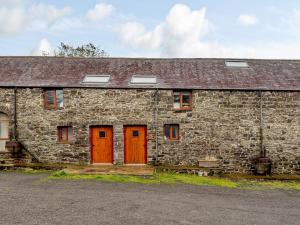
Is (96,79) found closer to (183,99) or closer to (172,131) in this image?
(183,99)

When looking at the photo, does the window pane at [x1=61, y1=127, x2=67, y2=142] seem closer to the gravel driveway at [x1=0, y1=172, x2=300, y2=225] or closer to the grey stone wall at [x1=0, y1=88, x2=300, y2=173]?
the grey stone wall at [x1=0, y1=88, x2=300, y2=173]

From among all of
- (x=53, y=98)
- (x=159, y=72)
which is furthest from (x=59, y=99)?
(x=159, y=72)

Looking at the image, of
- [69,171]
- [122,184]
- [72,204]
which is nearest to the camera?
[72,204]

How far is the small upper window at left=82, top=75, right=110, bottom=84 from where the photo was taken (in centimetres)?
1544

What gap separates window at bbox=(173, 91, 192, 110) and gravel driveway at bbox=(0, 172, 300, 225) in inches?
198

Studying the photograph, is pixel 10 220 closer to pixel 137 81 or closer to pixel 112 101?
pixel 112 101

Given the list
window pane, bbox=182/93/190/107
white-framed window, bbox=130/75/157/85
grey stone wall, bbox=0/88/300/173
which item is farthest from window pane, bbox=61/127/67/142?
window pane, bbox=182/93/190/107

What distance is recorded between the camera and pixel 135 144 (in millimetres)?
15031

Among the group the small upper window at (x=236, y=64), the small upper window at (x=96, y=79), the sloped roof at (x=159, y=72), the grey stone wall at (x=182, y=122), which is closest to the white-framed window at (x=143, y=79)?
the sloped roof at (x=159, y=72)

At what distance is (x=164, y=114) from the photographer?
14.9 metres

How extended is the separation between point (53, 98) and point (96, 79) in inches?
96.4

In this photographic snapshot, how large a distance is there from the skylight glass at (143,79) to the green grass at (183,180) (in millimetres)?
5111

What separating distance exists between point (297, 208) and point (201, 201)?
9.45 feet

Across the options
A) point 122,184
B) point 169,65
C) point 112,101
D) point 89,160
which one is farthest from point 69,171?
point 169,65
